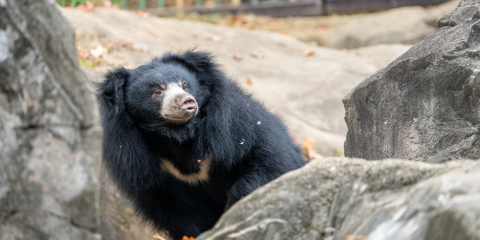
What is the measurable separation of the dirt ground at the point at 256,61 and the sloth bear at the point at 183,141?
110 cm

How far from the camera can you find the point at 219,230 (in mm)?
1866

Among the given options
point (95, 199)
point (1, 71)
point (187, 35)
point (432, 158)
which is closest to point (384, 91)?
point (432, 158)

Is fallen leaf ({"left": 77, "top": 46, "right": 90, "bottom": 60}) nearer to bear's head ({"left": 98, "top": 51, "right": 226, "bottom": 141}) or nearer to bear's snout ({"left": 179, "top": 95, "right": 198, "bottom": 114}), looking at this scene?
bear's head ({"left": 98, "top": 51, "right": 226, "bottom": 141})

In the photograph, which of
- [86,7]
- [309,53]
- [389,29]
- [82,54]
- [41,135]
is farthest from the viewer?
[389,29]

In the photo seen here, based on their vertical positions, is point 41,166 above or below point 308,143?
above

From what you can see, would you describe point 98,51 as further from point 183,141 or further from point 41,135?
point 41,135

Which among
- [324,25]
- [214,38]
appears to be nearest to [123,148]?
[214,38]

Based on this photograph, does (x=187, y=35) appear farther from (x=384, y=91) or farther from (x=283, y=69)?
(x=384, y=91)

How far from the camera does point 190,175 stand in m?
3.43

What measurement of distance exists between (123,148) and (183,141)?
15.7 inches

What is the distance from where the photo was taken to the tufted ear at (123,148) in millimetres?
3098

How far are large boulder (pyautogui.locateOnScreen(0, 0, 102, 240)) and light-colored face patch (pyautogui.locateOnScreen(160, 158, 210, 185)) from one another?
5.54 feet

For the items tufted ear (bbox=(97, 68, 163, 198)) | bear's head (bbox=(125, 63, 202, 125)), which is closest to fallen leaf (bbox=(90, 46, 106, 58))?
bear's head (bbox=(125, 63, 202, 125))

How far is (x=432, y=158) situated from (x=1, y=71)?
236 centimetres
